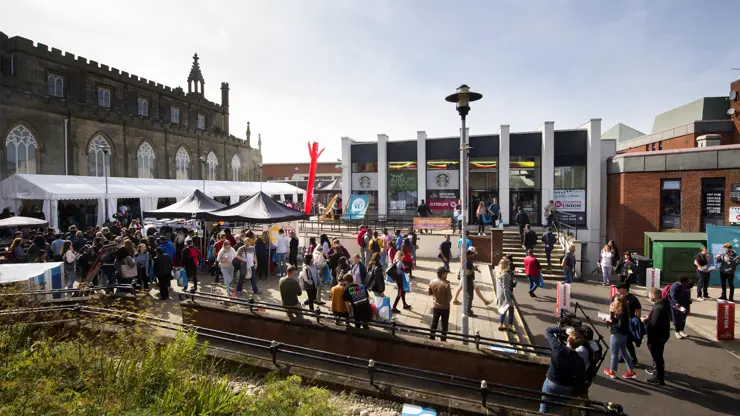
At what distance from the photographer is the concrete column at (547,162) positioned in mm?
22516

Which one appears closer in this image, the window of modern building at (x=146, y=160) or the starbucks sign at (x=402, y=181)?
the starbucks sign at (x=402, y=181)

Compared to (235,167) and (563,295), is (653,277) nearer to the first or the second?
(563,295)

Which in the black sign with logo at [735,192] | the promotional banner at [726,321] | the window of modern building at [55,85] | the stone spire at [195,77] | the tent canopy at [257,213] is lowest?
the promotional banner at [726,321]

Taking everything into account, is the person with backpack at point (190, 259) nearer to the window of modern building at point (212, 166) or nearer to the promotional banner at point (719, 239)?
the promotional banner at point (719, 239)

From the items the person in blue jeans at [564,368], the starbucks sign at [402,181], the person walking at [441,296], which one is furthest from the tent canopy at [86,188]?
the person in blue jeans at [564,368]

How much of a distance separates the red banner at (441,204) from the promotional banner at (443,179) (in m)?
0.91

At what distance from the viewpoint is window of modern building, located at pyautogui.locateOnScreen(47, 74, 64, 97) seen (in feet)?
97.3

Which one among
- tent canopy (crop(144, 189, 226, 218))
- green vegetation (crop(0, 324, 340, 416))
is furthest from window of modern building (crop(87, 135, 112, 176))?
green vegetation (crop(0, 324, 340, 416))

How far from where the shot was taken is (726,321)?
8.74 m

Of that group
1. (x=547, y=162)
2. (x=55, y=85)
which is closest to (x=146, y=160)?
(x=55, y=85)

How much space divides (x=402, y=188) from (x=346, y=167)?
4490mm

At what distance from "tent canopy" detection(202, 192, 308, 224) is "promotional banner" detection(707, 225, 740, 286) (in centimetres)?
1670

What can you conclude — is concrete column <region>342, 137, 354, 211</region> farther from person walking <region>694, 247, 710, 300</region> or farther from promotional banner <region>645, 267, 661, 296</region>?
person walking <region>694, 247, 710, 300</region>

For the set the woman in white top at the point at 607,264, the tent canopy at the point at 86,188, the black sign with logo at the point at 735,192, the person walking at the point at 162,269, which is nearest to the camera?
the person walking at the point at 162,269
